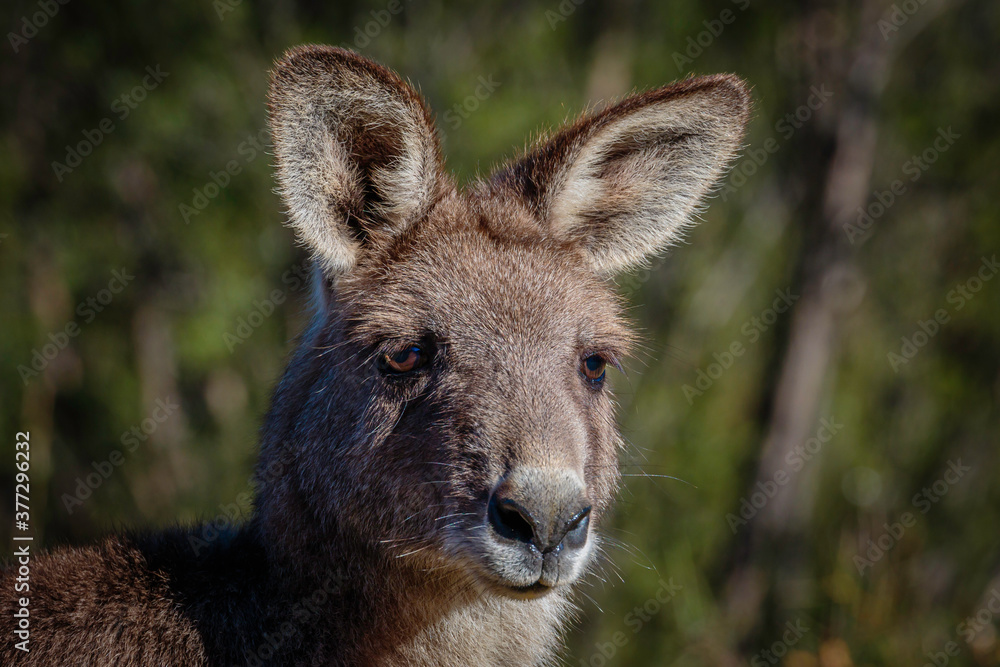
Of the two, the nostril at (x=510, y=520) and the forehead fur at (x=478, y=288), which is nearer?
the nostril at (x=510, y=520)

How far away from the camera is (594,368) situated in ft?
12.9

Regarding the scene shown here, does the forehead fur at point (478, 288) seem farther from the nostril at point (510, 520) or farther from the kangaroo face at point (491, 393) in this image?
the nostril at point (510, 520)

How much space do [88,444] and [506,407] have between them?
9450 millimetres

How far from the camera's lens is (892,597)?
21.3ft

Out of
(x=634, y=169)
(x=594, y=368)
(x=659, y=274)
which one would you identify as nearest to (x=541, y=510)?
(x=594, y=368)

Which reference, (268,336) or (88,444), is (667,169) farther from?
(88,444)

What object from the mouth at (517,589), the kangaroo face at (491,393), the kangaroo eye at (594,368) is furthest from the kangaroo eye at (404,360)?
the mouth at (517,589)

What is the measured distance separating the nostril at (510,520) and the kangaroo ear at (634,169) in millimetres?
1504

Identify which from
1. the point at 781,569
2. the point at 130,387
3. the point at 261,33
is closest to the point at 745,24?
the point at 261,33

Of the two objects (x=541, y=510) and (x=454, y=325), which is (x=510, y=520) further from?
(x=454, y=325)

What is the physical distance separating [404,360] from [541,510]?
90cm

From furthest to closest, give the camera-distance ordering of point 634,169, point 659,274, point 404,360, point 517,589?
point 659,274, point 634,169, point 404,360, point 517,589

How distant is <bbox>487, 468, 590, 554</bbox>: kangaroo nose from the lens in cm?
302

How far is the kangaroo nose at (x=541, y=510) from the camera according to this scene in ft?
9.91
